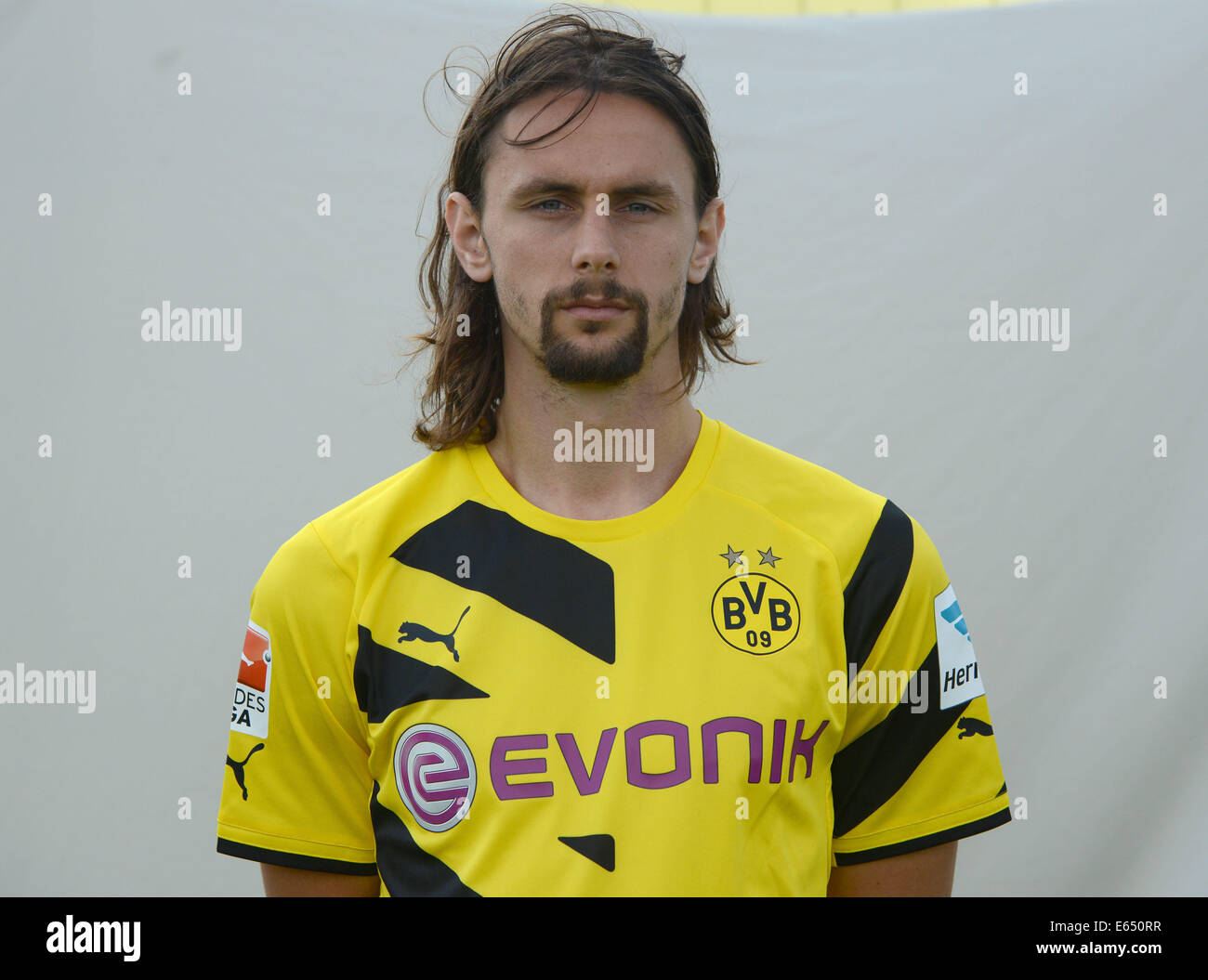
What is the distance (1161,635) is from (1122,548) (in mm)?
178

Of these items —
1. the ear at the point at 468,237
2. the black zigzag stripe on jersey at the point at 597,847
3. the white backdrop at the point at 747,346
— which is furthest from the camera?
the white backdrop at the point at 747,346

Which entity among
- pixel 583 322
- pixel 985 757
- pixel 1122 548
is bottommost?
pixel 985 757

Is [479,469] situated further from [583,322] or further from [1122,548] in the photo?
[1122,548]

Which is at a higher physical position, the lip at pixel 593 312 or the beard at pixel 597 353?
the lip at pixel 593 312

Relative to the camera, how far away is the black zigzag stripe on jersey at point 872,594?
49.1 inches

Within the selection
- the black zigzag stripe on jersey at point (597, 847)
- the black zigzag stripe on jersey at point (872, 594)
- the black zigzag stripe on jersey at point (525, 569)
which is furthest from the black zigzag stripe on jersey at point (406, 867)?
the black zigzag stripe on jersey at point (872, 594)

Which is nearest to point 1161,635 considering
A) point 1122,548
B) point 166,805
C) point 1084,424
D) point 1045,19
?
point 1122,548

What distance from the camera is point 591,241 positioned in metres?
1.22

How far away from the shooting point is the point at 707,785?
1152 millimetres

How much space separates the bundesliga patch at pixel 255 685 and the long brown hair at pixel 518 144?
315 millimetres

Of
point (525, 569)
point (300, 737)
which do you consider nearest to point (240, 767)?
point (300, 737)

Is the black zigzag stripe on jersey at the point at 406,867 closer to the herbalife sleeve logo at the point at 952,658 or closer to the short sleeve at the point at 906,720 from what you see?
the short sleeve at the point at 906,720

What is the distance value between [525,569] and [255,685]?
359mm

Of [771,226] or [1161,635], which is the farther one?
[771,226]
